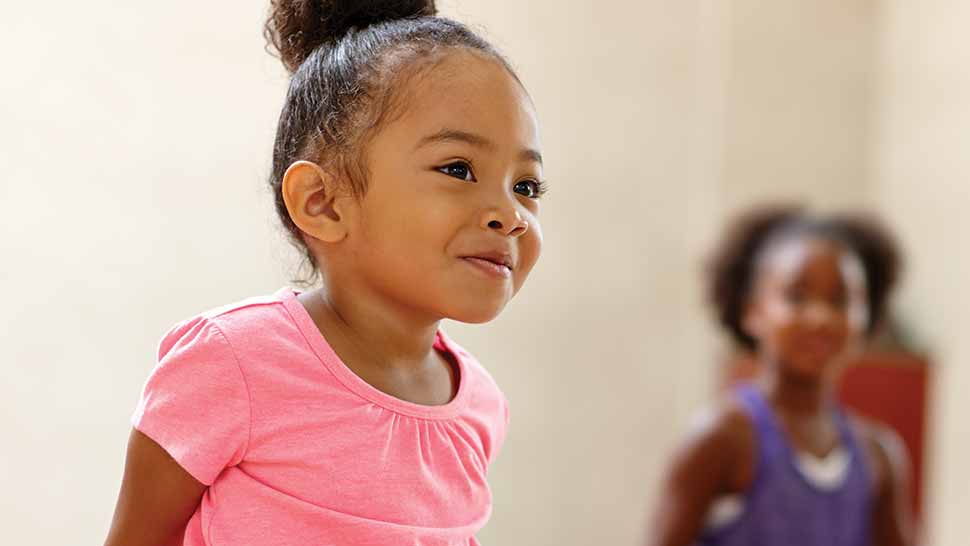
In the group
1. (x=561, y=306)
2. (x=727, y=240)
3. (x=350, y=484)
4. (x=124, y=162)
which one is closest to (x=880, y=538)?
(x=727, y=240)

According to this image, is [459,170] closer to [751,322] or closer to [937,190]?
[751,322]

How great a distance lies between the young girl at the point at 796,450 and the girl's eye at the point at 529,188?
1228 mm

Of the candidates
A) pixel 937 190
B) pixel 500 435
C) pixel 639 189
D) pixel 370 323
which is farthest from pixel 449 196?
pixel 937 190

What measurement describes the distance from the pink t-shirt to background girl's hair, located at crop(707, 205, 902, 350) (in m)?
1.65

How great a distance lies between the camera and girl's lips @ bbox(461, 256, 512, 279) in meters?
0.91

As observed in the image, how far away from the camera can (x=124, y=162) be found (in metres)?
1.71

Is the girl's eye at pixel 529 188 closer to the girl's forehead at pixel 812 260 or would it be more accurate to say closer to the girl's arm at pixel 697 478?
the girl's arm at pixel 697 478

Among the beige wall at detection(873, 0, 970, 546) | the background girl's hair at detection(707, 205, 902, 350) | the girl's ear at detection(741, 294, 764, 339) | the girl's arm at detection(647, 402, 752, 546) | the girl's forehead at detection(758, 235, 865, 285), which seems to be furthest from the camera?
the beige wall at detection(873, 0, 970, 546)

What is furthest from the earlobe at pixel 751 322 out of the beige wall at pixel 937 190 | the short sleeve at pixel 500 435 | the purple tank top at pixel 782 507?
the short sleeve at pixel 500 435

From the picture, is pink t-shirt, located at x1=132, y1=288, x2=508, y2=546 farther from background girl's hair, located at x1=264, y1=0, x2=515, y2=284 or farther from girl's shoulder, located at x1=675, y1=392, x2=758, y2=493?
girl's shoulder, located at x1=675, y1=392, x2=758, y2=493

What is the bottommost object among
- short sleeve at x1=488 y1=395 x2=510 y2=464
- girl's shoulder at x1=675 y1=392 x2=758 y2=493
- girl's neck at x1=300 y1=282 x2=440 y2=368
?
girl's shoulder at x1=675 y1=392 x2=758 y2=493

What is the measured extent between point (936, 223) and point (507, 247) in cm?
236

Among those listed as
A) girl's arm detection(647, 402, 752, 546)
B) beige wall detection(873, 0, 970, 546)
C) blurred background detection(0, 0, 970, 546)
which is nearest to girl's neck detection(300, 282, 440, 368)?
blurred background detection(0, 0, 970, 546)

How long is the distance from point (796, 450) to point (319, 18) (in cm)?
143
